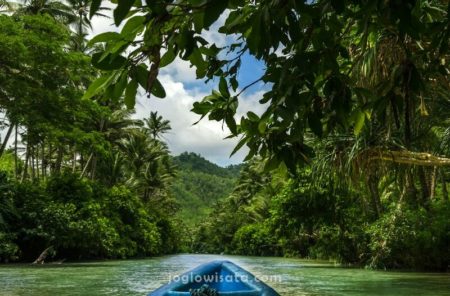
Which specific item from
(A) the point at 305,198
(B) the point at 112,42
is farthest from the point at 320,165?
(B) the point at 112,42

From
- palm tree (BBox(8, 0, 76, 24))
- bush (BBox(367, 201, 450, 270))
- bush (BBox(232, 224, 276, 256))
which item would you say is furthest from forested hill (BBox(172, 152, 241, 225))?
bush (BBox(367, 201, 450, 270))

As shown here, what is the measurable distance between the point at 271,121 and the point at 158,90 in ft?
2.20

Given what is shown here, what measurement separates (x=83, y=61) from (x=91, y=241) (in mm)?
8348

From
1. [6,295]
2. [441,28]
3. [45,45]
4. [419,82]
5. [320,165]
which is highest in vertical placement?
[45,45]

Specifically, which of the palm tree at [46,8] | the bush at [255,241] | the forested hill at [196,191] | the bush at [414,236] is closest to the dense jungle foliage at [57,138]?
the palm tree at [46,8]

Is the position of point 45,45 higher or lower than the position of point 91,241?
higher

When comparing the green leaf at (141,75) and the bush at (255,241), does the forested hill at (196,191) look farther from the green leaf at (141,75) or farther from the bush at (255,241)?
the green leaf at (141,75)

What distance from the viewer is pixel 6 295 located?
26.7 feet

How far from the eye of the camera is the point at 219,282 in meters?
5.55

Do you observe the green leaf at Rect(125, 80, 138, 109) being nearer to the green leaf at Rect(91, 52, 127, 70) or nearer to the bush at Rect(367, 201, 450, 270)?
the green leaf at Rect(91, 52, 127, 70)

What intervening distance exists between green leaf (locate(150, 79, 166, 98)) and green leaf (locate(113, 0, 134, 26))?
1.25 feet

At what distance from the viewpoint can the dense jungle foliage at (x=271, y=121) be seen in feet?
4.67

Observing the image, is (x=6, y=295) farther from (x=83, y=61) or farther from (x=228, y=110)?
(x=83, y=61)

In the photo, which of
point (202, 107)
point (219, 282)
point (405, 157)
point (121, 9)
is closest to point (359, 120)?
point (202, 107)
